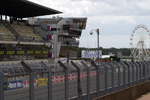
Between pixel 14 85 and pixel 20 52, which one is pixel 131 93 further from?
pixel 20 52

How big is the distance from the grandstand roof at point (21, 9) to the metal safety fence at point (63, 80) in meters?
41.5

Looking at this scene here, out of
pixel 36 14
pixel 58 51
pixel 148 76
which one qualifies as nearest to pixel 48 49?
pixel 58 51

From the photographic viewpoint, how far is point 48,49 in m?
67.3

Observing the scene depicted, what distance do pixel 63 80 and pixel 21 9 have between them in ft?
170

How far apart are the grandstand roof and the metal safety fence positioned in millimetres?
41494

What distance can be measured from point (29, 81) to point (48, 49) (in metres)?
60.7

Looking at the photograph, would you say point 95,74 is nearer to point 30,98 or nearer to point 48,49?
point 30,98

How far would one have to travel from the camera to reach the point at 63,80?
8.47m

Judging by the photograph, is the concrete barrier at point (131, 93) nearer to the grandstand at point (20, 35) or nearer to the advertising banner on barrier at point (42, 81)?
the advertising banner on barrier at point (42, 81)

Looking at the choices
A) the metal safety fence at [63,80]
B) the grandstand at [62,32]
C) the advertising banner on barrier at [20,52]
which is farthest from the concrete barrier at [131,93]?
the grandstand at [62,32]

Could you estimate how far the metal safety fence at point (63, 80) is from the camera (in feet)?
20.7

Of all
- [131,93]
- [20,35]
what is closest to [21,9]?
[20,35]

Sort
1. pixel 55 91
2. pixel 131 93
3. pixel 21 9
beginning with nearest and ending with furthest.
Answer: pixel 55 91
pixel 131 93
pixel 21 9

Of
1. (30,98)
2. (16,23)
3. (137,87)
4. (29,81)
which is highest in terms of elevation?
(16,23)
